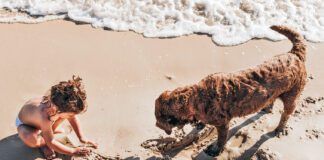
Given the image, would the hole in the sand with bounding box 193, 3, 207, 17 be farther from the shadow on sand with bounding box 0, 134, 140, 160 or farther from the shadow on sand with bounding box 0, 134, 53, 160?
the shadow on sand with bounding box 0, 134, 53, 160

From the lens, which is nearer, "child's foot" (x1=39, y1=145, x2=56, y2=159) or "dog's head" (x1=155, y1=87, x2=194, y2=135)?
"dog's head" (x1=155, y1=87, x2=194, y2=135)

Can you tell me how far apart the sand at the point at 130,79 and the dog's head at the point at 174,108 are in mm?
630

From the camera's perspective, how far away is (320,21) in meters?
6.93

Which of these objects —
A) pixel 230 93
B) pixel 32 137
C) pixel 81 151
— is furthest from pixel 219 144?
pixel 32 137

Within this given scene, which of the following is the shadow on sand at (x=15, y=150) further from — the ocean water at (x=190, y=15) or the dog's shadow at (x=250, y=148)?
the ocean water at (x=190, y=15)

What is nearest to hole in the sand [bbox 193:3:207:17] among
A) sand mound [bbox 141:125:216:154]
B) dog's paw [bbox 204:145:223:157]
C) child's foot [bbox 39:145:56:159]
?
sand mound [bbox 141:125:216:154]

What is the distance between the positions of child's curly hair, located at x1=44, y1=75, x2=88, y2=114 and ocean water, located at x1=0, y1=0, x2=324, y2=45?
2.36m


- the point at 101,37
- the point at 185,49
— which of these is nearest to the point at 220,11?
the point at 185,49

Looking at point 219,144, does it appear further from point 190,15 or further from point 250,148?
point 190,15

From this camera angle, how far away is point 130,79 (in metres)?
5.64

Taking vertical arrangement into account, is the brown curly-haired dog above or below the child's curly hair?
below

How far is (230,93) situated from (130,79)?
5.46 feet

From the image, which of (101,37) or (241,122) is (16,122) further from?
(241,122)

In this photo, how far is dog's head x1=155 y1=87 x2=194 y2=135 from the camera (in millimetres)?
4207
